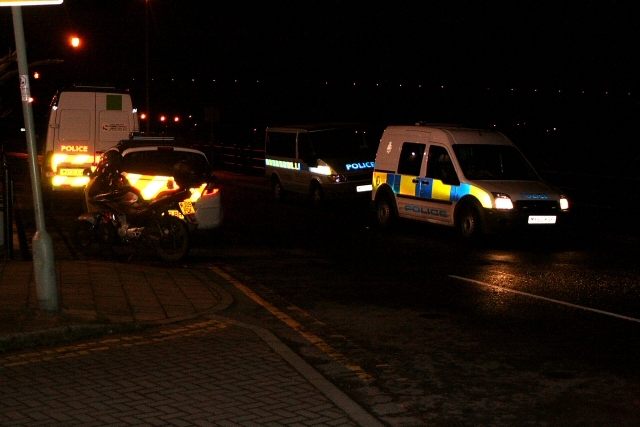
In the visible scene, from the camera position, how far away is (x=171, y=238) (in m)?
13.0

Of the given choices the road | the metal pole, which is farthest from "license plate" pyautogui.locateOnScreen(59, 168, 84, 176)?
the metal pole

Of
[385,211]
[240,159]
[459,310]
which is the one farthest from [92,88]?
[459,310]

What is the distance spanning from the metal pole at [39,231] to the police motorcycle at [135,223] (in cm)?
426

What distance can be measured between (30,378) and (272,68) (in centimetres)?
3886

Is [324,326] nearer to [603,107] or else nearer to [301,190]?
[301,190]

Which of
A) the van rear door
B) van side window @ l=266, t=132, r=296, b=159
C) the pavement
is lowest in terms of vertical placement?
the pavement

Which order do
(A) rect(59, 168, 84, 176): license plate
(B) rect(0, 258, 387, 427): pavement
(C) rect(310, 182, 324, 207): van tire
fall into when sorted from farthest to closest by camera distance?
(C) rect(310, 182, 324, 207): van tire
(A) rect(59, 168, 84, 176): license plate
(B) rect(0, 258, 387, 427): pavement

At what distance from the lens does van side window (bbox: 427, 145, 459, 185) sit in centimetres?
1620

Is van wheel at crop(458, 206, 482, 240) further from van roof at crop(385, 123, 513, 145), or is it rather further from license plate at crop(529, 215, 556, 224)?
van roof at crop(385, 123, 513, 145)

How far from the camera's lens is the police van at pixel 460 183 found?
1538 centimetres

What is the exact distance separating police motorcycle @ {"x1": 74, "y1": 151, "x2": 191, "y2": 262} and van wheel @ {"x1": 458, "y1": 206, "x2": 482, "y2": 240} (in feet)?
17.0

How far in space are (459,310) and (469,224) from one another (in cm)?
629

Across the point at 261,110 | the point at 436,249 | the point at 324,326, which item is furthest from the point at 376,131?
the point at 261,110

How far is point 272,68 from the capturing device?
4466 centimetres
